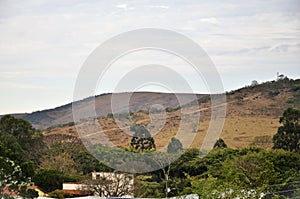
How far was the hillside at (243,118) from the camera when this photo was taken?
41.9ft

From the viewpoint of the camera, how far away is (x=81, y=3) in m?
10.0

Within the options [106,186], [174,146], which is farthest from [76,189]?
[174,146]

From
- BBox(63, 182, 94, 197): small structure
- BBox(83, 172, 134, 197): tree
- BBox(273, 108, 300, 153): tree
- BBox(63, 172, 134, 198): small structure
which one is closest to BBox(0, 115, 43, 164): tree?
BBox(63, 182, 94, 197): small structure

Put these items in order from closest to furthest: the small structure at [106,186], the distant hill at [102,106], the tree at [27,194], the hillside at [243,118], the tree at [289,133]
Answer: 1. the tree at [27,194]
2. the small structure at [106,186]
3. the distant hill at [102,106]
4. the hillside at [243,118]
5. the tree at [289,133]

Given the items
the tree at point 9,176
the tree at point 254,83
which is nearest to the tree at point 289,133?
the tree at point 254,83

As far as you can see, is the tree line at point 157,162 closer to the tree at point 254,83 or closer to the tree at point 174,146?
the tree at point 174,146

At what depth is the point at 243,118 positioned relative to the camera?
1452 centimetres

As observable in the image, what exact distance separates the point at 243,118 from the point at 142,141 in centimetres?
283

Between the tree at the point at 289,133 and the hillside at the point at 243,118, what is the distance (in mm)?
158

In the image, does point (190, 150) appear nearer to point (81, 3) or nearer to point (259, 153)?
point (259, 153)

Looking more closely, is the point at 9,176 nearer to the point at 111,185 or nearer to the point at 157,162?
the point at 111,185

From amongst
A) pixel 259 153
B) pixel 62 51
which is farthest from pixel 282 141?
pixel 62 51

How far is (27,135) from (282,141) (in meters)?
5.30

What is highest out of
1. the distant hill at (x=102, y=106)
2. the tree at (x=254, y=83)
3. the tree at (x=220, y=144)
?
the tree at (x=254, y=83)
